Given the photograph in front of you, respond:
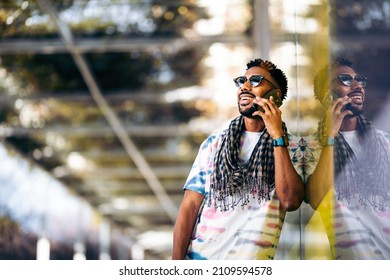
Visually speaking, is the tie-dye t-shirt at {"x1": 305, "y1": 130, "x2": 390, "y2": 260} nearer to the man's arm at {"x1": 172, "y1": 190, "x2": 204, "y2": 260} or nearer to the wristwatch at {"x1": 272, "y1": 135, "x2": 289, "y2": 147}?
the wristwatch at {"x1": 272, "y1": 135, "x2": 289, "y2": 147}

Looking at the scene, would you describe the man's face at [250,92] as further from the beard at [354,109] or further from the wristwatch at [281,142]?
the beard at [354,109]

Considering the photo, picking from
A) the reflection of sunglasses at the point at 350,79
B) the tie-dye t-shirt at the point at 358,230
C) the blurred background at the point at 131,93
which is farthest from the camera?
the blurred background at the point at 131,93

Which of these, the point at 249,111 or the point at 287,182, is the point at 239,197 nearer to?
the point at 287,182

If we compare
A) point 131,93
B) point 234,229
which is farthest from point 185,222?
point 131,93

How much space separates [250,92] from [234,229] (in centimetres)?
46

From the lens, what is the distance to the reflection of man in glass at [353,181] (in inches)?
127

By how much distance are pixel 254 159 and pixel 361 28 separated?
59cm

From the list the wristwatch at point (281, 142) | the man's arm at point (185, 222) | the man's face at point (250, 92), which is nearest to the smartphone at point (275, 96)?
the man's face at point (250, 92)

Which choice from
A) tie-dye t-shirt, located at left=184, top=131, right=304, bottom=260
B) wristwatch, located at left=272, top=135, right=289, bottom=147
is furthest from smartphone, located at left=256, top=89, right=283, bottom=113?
tie-dye t-shirt, located at left=184, top=131, right=304, bottom=260

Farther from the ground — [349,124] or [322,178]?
[349,124]

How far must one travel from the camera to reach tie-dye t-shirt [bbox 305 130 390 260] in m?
3.22

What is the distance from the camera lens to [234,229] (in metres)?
3.25
